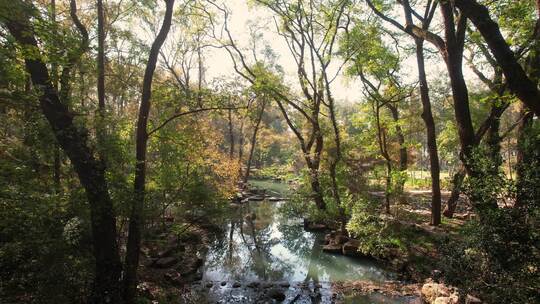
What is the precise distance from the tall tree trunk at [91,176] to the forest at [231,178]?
3cm

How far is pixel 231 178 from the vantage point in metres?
19.2

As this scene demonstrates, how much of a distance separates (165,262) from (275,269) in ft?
12.6

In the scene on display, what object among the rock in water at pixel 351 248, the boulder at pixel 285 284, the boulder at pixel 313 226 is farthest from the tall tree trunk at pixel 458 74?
the boulder at pixel 313 226

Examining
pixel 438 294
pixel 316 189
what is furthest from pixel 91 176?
pixel 316 189

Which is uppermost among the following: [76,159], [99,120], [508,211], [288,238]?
[99,120]

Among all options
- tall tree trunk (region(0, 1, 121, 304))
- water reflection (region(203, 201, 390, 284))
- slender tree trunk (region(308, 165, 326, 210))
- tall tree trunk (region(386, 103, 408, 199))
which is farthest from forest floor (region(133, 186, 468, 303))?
slender tree trunk (region(308, 165, 326, 210))

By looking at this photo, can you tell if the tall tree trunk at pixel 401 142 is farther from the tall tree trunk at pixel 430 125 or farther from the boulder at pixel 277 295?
the boulder at pixel 277 295

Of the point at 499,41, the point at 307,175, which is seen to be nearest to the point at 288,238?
the point at 307,175

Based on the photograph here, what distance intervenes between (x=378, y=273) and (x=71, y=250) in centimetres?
901

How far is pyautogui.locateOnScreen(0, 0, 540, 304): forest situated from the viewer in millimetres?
5535

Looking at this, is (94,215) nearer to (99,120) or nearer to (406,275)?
(99,120)

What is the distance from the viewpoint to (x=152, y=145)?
35.1 ft

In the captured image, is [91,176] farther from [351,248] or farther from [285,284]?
[351,248]

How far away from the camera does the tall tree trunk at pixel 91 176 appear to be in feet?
22.2
